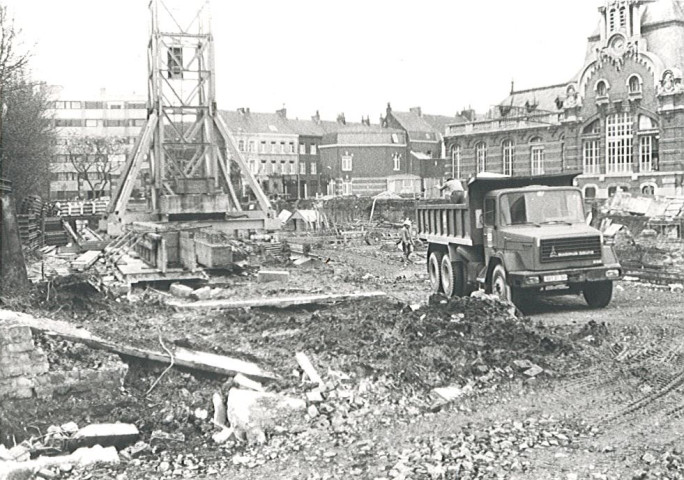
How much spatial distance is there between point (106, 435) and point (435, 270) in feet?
32.3

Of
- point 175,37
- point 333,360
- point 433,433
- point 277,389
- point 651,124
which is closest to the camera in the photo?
point 433,433

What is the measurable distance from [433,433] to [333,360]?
2.41 metres

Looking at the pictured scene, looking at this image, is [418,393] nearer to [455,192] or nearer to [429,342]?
[429,342]

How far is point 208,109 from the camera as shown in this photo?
2569cm

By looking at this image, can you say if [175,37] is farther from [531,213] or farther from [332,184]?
[332,184]

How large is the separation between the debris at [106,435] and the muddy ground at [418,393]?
0.66ft

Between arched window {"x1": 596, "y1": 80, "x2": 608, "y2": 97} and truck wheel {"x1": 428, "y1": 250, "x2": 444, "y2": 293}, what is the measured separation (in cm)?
3503

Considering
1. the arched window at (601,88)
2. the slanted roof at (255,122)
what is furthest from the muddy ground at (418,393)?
the slanted roof at (255,122)

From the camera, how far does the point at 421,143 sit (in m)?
76.9

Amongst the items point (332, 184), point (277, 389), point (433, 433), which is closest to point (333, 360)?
point (277, 389)

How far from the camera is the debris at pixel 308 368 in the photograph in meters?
8.13

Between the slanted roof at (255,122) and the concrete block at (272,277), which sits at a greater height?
the slanted roof at (255,122)

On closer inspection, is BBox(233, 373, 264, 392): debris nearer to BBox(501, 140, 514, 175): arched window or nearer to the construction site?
the construction site

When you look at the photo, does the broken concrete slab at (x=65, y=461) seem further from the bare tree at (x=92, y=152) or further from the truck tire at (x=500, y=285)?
the bare tree at (x=92, y=152)
